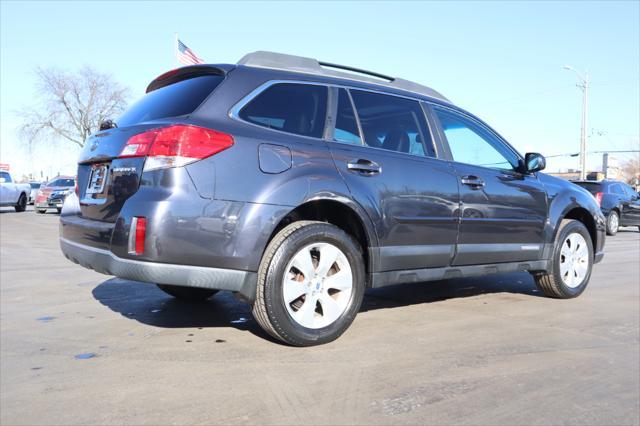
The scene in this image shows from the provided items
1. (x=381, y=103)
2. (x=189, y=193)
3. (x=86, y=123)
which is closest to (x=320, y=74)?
(x=381, y=103)

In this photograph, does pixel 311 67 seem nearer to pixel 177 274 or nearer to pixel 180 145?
pixel 180 145

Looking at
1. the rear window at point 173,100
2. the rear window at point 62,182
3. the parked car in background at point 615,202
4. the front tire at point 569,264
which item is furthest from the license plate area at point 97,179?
the rear window at point 62,182

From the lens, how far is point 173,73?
3.83 metres

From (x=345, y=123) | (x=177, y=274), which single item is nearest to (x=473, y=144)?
(x=345, y=123)

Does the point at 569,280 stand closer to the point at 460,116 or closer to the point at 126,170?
the point at 460,116

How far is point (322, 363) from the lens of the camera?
122 inches

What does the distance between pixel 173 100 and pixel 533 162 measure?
3.33m

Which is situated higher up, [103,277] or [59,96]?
[59,96]

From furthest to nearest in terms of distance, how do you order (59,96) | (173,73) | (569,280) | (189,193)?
(59,96) → (569,280) → (173,73) → (189,193)

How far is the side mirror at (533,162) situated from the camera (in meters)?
4.95

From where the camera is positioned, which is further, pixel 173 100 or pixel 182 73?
pixel 182 73

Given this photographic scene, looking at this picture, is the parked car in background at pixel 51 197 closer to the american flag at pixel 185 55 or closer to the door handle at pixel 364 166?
the american flag at pixel 185 55

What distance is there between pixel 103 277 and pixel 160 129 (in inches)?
134

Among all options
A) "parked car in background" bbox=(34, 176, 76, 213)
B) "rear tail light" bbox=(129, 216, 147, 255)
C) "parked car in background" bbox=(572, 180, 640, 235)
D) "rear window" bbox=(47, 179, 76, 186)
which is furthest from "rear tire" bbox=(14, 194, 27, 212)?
"rear tail light" bbox=(129, 216, 147, 255)
